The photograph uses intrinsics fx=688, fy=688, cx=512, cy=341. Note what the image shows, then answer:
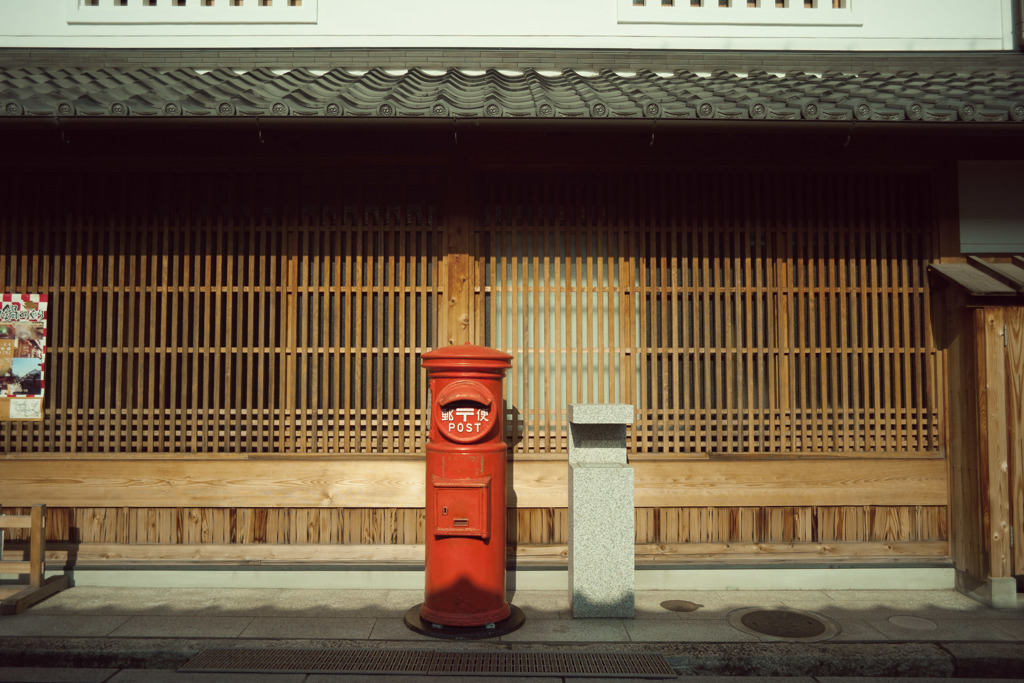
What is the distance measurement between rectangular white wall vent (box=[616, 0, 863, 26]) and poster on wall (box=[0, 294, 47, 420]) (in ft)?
20.9

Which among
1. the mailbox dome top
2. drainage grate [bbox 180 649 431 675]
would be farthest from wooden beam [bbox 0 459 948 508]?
drainage grate [bbox 180 649 431 675]

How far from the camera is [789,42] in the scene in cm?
706

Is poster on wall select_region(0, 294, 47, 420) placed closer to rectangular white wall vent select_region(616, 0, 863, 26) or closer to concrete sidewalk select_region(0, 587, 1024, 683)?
concrete sidewalk select_region(0, 587, 1024, 683)

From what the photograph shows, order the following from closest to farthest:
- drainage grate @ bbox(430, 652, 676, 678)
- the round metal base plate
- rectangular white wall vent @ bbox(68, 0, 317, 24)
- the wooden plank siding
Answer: drainage grate @ bbox(430, 652, 676, 678), the round metal base plate, the wooden plank siding, rectangular white wall vent @ bbox(68, 0, 317, 24)

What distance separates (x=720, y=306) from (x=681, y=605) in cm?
270

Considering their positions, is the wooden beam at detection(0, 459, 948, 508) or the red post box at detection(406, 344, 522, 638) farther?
the wooden beam at detection(0, 459, 948, 508)

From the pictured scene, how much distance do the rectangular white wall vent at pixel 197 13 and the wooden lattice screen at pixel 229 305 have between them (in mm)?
1774

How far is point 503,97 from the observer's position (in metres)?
5.66

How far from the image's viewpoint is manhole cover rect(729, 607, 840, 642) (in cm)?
504

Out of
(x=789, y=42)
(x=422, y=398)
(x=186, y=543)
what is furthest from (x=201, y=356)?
(x=789, y=42)

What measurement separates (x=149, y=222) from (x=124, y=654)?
12.4ft

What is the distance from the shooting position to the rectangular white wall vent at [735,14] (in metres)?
7.04

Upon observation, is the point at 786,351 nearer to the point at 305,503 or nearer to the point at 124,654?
the point at 305,503

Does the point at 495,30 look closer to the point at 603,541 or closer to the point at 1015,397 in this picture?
the point at 603,541
